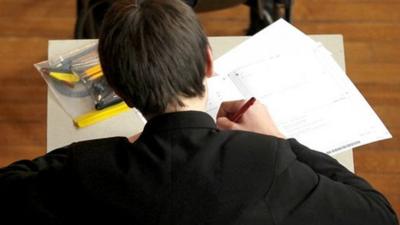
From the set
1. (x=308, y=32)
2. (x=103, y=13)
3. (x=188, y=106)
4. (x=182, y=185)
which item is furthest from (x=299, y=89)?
(x=308, y=32)

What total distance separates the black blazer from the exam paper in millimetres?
267

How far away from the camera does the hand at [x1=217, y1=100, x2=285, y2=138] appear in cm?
100

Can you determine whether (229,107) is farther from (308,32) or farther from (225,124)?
(308,32)

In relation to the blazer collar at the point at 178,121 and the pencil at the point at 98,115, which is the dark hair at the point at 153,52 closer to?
the blazer collar at the point at 178,121

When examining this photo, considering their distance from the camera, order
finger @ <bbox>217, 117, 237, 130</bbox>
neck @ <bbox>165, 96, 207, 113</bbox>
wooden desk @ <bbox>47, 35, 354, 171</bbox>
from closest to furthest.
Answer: neck @ <bbox>165, 96, 207, 113</bbox>, finger @ <bbox>217, 117, 237, 130</bbox>, wooden desk @ <bbox>47, 35, 354, 171</bbox>

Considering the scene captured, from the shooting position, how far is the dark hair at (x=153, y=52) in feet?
2.55

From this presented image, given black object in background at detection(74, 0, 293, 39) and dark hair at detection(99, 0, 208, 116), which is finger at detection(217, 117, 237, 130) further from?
black object in background at detection(74, 0, 293, 39)

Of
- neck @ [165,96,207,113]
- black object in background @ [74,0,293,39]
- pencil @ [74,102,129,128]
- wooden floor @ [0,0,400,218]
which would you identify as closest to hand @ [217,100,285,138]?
neck @ [165,96,207,113]

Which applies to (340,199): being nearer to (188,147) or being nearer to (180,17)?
(188,147)

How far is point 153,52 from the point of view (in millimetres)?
775

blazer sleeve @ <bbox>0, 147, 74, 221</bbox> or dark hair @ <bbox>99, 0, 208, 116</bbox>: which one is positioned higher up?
dark hair @ <bbox>99, 0, 208, 116</bbox>

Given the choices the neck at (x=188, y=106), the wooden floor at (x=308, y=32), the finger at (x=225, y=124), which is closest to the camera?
the neck at (x=188, y=106)

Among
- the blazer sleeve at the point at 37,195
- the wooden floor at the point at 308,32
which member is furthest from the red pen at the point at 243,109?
the wooden floor at the point at 308,32

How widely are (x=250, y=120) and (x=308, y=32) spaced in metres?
1.19
